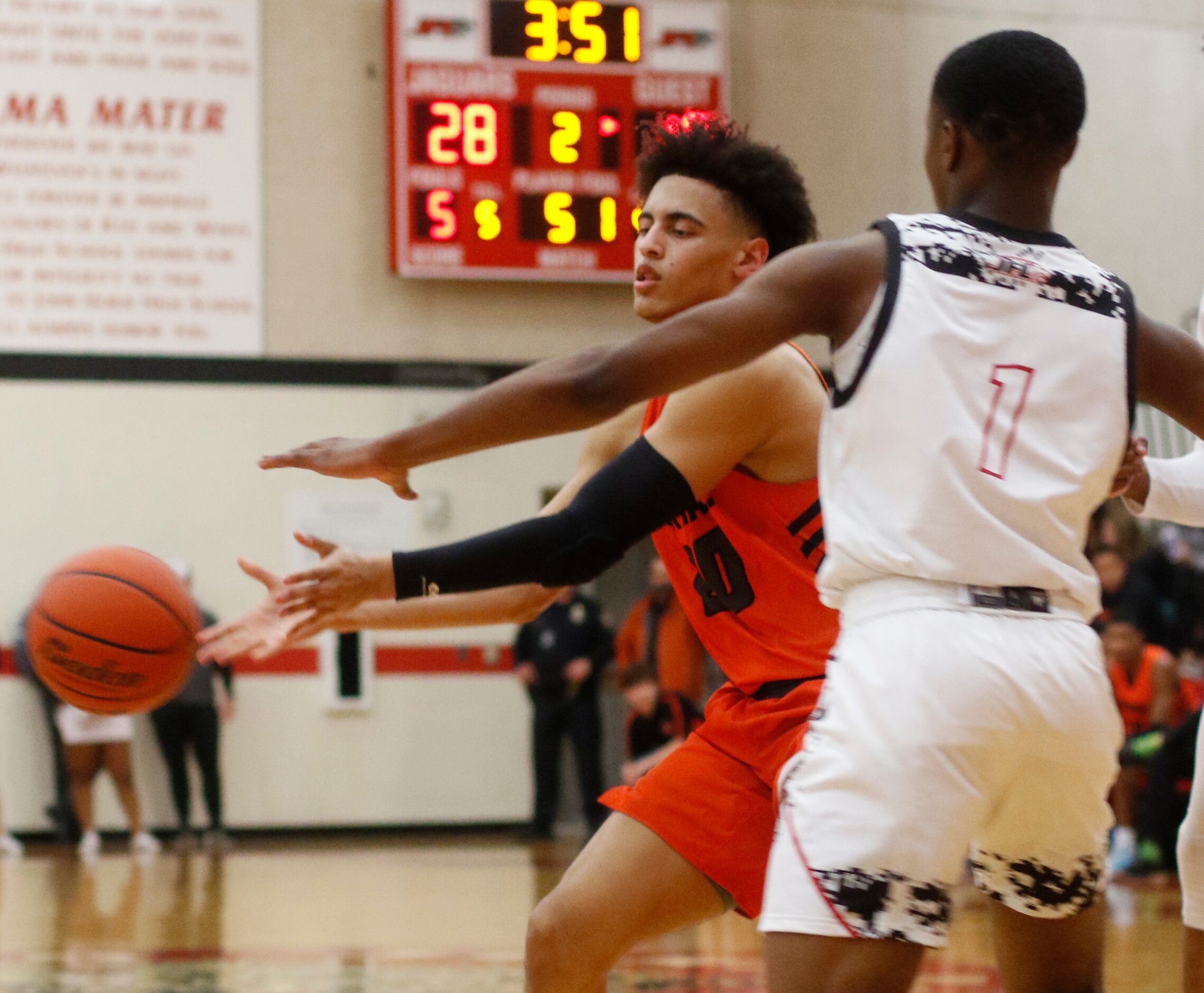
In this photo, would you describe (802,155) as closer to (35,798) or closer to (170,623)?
(35,798)

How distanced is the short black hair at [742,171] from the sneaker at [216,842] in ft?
26.9

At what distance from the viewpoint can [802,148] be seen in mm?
12336

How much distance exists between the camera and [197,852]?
10477mm

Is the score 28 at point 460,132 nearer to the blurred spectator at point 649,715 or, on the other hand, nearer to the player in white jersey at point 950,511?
the blurred spectator at point 649,715

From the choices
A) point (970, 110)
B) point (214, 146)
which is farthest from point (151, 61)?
point (970, 110)

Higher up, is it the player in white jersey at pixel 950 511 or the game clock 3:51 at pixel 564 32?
the game clock 3:51 at pixel 564 32

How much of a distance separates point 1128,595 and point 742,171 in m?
6.63

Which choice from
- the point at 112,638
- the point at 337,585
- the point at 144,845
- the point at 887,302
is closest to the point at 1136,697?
the point at 144,845

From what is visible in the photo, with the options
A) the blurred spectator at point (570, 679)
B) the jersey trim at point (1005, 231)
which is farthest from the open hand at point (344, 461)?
the blurred spectator at point (570, 679)

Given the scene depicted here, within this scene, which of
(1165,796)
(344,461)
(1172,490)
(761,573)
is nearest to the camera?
(344,461)

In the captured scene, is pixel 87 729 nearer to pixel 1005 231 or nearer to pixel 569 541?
pixel 569 541

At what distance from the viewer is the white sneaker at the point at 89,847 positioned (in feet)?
33.6

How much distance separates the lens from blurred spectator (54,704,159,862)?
10.5 meters

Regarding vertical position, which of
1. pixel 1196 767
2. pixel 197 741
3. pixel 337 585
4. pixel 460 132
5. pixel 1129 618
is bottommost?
pixel 197 741
